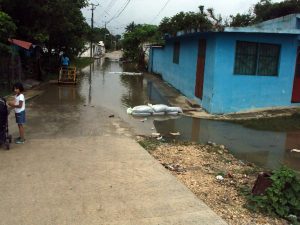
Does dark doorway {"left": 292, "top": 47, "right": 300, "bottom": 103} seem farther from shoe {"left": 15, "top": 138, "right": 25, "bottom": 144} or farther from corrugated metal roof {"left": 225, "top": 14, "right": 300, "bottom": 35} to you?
shoe {"left": 15, "top": 138, "right": 25, "bottom": 144}

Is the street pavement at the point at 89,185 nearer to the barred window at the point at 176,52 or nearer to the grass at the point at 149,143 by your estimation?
the grass at the point at 149,143

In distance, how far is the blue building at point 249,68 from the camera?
13.5 meters

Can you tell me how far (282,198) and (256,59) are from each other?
9.27 m

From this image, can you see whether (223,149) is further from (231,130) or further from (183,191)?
(183,191)

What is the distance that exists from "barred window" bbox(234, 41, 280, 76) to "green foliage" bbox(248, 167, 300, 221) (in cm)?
872

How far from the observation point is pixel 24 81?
20.3m

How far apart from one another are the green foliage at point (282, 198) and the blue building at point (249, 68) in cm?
817

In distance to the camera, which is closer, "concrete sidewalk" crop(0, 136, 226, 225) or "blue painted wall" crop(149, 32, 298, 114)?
"concrete sidewalk" crop(0, 136, 226, 225)

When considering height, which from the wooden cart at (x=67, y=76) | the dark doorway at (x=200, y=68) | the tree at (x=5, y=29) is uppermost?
the tree at (x=5, y=29)

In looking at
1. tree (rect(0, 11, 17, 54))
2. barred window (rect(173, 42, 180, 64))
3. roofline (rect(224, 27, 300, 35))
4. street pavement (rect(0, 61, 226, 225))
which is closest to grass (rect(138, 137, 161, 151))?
street pavement (rect(0, 61, 226, 225))

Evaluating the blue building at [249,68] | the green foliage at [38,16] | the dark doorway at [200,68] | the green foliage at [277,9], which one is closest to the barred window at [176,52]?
the dark doorway at [200,68]

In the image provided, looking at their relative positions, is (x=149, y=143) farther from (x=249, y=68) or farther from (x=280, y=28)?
(x=280, y=28)

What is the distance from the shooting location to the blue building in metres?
13.5

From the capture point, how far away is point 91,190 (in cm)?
575
